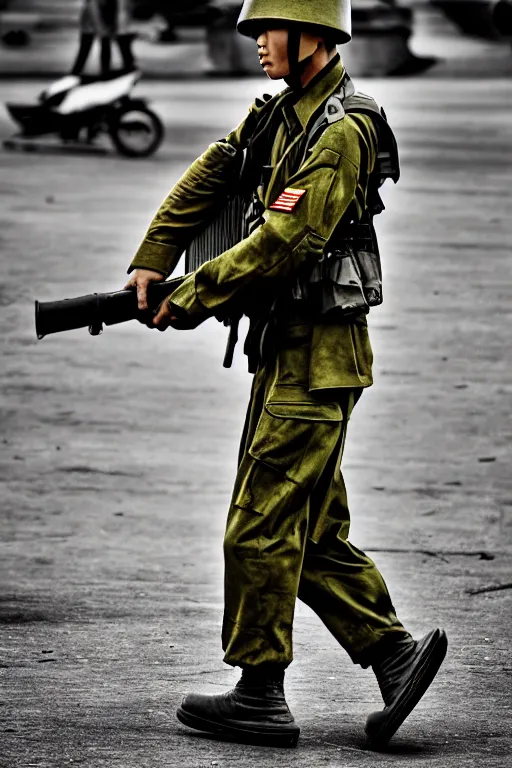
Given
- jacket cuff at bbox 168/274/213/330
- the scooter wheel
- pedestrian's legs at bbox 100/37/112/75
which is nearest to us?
jacket cuff at bbox 168/274/213/330

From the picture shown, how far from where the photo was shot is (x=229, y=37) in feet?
98.8

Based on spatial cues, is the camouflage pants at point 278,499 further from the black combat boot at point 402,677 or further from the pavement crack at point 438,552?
the pavement crack at point 438,552

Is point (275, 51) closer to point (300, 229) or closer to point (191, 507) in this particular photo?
point (300, 229)

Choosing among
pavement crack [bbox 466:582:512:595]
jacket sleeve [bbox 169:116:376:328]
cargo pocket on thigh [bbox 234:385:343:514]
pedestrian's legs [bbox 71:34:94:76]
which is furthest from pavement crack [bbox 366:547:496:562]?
pedestrian's legs [bbox 71:34:94:76]

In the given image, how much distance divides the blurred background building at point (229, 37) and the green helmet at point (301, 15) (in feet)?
48.8

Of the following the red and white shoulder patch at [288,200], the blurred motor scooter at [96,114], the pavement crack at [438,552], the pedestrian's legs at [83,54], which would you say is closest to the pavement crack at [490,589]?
the pavement crack at [438,552]

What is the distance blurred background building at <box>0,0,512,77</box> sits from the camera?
1138 inches

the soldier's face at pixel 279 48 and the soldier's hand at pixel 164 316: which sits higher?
the soldier's face at pixel 279 48

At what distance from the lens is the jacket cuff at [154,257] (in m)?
4.79

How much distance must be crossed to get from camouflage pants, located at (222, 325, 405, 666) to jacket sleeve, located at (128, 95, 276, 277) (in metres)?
0.47

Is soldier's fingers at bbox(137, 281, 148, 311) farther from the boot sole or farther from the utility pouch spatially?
the boot sole

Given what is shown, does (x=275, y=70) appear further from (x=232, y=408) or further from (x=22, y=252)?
(x=22, y=252)

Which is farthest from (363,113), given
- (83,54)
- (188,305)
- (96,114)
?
(83,54)

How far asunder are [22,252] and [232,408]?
436 cm
